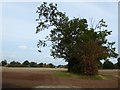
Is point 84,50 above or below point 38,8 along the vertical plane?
below

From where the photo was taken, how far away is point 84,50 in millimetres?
26312

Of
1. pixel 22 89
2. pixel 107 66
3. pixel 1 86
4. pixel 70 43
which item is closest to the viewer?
pixel 22 89

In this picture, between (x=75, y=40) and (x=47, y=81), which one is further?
(x=75, y=40)

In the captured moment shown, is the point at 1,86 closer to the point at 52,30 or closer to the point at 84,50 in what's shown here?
the point at 84,50

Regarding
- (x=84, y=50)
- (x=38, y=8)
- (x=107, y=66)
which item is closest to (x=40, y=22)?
(x=38, y=8)

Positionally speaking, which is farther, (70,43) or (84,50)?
(70,43)

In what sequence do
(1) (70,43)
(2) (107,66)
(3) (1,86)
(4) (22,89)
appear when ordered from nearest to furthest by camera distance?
(4) (22,89) → (3) (1,86) → (1) (70,43) → (2) (107,66)

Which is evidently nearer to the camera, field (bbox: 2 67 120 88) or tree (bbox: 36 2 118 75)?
field (bbox: 2 67 120 88)

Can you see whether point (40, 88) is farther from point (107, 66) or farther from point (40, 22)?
point (107, 66)

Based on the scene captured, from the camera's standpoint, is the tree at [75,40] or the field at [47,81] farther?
the tree at [75,40]

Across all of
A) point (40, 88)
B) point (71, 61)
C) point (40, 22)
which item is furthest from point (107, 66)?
point (40, 88)

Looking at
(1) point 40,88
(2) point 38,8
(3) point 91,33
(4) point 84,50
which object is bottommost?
(1) point 40,88

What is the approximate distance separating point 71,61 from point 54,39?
2.84 meters

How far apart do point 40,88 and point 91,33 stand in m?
15.1
